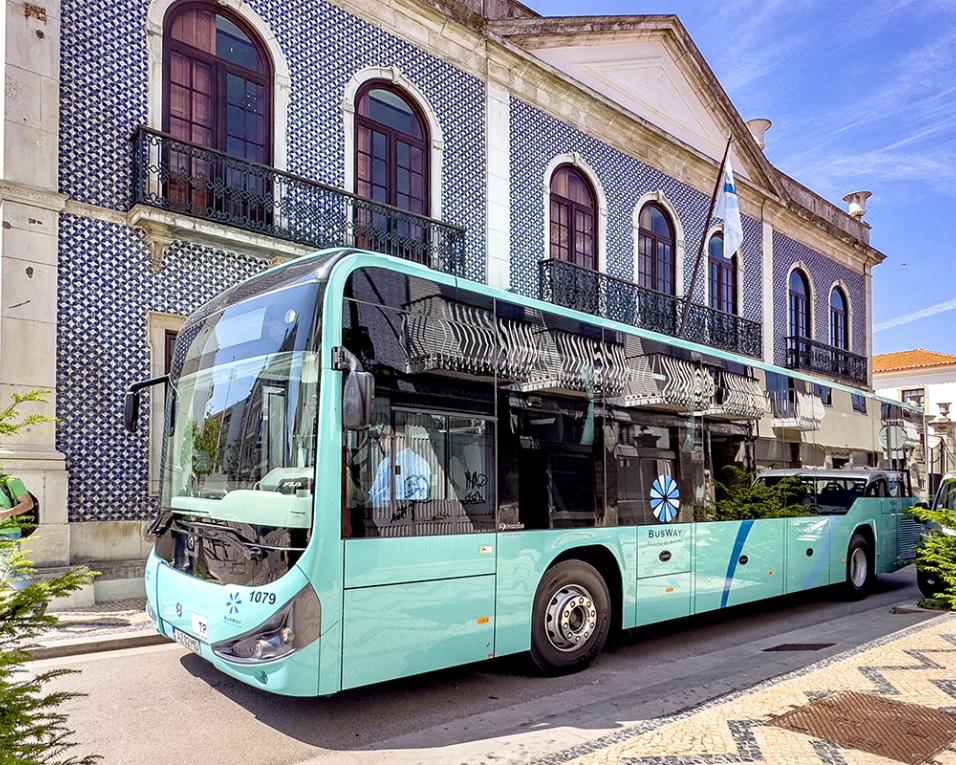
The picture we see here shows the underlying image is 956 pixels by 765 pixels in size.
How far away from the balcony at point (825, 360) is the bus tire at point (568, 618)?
19052 mm

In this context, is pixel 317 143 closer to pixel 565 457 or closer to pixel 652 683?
pixel 565 457

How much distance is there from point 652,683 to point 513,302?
131 inches

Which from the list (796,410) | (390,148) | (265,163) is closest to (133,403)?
(265,163)

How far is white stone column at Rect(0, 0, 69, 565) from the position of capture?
9.27 m

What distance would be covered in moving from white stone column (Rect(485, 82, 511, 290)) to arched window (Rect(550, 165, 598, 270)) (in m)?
1.62

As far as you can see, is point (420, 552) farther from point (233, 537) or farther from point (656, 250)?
point (656, 250)

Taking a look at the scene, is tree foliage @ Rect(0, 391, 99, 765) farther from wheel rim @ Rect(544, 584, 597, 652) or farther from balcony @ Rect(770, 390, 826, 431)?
balcony @ Rect(770, 390, 826, 431)

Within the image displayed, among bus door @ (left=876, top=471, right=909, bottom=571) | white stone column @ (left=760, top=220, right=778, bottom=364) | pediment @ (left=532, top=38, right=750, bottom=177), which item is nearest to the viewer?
bus door @ (left=876, top=471, right=909, bottom=571)

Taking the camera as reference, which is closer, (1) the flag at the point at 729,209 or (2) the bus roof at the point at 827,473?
(2) the bus roof at the point at 827,473

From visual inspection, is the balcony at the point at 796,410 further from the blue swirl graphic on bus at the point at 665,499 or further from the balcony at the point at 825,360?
the balcony at the point at 825,360

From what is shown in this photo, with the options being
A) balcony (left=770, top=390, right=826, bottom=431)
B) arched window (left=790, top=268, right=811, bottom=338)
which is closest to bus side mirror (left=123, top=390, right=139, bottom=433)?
balcony (left=770, top=390, right=826, bottom=431)

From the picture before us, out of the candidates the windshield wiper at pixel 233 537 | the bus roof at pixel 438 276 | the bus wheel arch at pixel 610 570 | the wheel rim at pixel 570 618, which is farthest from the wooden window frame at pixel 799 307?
the windshield wiper at pixel 233 537

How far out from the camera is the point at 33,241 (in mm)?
9609

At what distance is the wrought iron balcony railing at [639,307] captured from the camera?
16.4 metres
